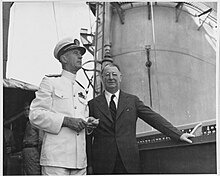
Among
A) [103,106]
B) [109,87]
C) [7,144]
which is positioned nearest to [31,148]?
[7,144]

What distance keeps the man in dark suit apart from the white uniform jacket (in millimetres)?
79

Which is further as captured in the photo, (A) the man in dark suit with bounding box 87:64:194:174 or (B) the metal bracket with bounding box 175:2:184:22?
(B) the metal bracket with bounding box 175:2:184:22

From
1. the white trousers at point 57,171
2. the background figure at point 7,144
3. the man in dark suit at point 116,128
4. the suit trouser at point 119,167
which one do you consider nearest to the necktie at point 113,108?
the man in dark suit at point 116,128

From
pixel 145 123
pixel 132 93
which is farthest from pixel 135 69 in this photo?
pixel 145 123

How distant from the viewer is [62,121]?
3074mm

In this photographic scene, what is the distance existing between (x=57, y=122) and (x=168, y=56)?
0.86 m

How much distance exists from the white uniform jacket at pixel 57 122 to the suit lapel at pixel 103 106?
3.9 inches

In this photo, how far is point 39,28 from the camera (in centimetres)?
327

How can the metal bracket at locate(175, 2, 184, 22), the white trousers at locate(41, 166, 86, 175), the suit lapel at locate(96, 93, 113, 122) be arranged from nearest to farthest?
the white trousers at locate(41, 166, 86, 175), the suit lapel at locate(96, 93, 113, 122), the metal bracket at locate(175, 2, 184, 22)

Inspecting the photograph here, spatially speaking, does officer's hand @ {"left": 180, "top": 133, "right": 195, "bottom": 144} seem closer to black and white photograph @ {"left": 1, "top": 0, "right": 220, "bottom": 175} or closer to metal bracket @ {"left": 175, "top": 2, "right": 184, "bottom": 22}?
black and white photograph @ {"left": 1, "top": 0, "right": 220, "bottom": 175}

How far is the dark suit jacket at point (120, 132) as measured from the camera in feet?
10.2

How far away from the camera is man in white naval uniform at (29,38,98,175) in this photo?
10.0 feet

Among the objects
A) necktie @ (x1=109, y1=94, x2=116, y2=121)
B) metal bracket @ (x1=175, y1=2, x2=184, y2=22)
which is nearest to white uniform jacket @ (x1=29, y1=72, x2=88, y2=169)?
necktie @ (x1=109, y1=94, x2=116, y2=121)

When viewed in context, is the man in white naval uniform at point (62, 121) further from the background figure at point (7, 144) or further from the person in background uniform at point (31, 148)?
the background figure at point (7, 144)
